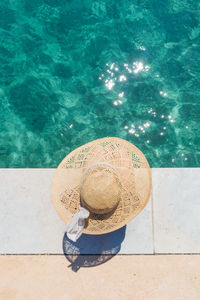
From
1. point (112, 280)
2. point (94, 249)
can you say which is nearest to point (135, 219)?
point (94, 249)

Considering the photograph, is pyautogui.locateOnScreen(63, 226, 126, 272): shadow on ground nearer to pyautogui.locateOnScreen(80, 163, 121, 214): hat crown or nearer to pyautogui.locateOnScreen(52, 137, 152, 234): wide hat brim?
pyautogui.locateOnScreen(52, 137, 152, 234): wide hat brim

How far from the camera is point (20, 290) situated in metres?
5.39

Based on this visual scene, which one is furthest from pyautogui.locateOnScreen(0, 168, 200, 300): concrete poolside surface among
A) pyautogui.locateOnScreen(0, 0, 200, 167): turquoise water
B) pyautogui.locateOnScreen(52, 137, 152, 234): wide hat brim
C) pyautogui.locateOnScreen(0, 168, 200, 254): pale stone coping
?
pyautogui.locateOnScreen(52, 137, 152, 234): wide hat brim

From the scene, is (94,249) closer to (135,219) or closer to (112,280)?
(112,280)

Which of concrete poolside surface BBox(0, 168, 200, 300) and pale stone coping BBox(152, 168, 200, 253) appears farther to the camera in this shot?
pale stone coping BBox(152, 168, 200, 253)

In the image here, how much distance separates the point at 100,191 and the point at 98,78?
3.80 meters

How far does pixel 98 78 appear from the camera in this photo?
275 inches

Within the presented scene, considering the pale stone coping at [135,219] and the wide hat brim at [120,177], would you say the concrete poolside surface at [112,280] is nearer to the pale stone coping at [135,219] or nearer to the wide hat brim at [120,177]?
the pale stone coping at [135,219]

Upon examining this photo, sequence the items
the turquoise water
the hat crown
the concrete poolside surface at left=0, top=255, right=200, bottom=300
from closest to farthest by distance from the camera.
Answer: the hat crown < the concrete poolside surface at left=0, top=255, right=200, bottom=300 < the turquoise water

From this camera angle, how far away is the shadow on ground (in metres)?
5.46

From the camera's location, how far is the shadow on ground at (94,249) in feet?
17.9

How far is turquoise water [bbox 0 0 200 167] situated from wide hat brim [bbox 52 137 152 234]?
6.12 ft

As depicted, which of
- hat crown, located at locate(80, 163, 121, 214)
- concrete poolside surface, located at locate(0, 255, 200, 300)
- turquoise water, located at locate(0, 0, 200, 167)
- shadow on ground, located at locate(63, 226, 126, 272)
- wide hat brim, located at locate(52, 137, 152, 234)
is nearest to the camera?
hat crown, located at locate(80, 163, 121, 214)

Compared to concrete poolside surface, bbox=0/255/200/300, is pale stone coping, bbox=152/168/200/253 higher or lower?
higher
